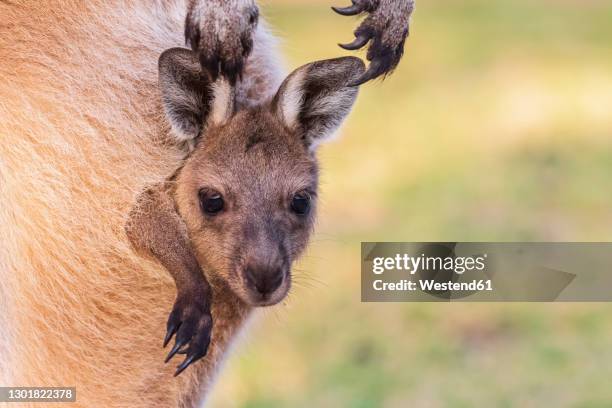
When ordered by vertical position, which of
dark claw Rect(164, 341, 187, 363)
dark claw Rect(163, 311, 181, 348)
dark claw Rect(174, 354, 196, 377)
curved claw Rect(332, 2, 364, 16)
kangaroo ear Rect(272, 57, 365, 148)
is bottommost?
dark claw Rect(174, 354, 196, 377)

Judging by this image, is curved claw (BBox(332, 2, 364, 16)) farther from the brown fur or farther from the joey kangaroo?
the brown fur

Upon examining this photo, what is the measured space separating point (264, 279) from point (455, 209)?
10.7 ft

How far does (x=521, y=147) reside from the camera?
6332mm

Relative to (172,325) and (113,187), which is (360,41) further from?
(172,325)

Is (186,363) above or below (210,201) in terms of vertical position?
below

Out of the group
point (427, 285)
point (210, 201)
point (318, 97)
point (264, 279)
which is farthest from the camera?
point (427, 285)

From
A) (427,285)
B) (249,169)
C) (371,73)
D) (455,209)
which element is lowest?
(455,209)

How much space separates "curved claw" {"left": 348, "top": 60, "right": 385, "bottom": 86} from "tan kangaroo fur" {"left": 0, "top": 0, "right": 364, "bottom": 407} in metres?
0.01

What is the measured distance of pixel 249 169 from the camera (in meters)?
2.38

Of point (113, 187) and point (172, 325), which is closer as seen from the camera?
point (172, 325)

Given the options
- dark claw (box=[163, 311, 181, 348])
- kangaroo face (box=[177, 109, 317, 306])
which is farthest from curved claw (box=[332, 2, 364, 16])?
dark claw (box=[163, 311, 181, 348])

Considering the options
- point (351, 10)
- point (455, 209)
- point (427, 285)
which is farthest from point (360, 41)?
point (455, 209)

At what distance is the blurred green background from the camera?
377 cm

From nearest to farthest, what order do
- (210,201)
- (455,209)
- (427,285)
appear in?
(210,201)
(427,285)
(455,209)
